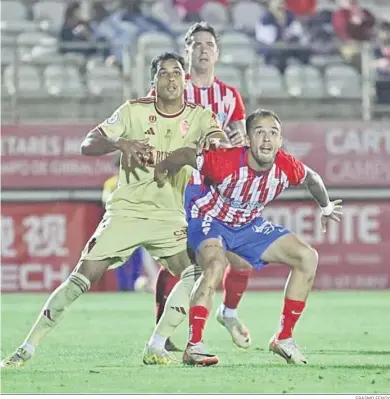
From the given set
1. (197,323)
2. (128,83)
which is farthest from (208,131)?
(128,83)

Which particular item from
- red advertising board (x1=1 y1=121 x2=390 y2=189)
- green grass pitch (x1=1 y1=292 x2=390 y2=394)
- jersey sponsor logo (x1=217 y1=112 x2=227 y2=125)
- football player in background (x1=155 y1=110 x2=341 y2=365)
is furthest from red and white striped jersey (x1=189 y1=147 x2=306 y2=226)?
red advertising board (x1=1 y1=121 x2=390 y2=189)

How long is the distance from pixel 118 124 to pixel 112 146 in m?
0.34

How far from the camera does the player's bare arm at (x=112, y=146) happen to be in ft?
27.2

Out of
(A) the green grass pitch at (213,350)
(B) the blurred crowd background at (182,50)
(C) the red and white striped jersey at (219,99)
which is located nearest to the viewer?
(A) the green grass pitch at (213,350)

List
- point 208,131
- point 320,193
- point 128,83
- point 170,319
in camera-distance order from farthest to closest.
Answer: point 128,83 < point 320,193 < point 208,131 < point 170,319

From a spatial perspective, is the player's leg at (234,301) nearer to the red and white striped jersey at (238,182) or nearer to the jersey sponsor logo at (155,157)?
the red and white striped jersey at (238,182)

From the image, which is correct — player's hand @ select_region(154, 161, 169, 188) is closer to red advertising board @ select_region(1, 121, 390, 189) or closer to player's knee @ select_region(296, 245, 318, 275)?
player's knee @ select_region(296, 245, 318, 275)

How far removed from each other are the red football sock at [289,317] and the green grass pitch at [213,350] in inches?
7.6

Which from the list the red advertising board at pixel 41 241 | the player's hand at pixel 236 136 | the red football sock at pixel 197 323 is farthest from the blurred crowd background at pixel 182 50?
the red football sock at pixel 197 323

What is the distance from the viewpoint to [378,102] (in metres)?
19.0

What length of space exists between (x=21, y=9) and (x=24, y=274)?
452 centimetres

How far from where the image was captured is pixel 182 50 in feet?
60.4

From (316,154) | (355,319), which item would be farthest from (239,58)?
(355,319)

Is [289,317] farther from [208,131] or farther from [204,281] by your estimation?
[208,131]
